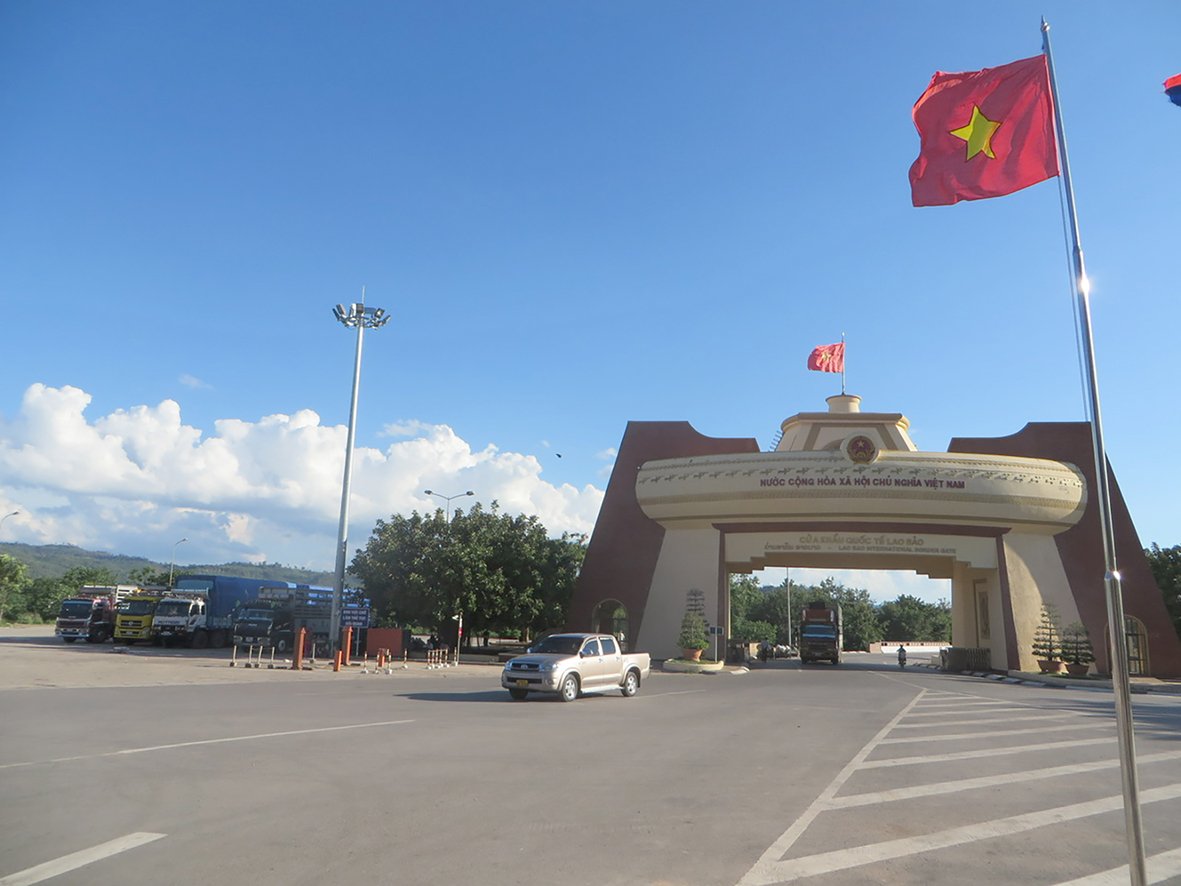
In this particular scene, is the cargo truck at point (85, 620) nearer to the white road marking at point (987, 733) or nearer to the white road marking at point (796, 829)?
the white road marking at point (987, 733)

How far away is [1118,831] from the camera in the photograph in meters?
7.40

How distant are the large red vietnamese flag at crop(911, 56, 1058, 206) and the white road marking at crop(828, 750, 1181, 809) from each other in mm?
6336

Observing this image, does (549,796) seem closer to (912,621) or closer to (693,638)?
(693,638)

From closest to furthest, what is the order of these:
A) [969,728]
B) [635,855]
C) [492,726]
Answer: [635,855]
[492,726]
[969,728]

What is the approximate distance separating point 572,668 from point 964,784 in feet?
37.5

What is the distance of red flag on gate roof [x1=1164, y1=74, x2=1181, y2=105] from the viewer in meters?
7.40

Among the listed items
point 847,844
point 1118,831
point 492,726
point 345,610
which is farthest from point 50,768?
point 345,610

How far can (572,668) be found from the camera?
19.8 metres

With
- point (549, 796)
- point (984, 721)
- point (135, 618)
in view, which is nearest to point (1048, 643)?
point (984, 721)

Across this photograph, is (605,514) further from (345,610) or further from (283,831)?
(283,831)

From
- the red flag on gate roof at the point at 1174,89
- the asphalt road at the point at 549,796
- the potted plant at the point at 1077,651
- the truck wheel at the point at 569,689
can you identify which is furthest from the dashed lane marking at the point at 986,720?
the potted plant at the point at 1077,651

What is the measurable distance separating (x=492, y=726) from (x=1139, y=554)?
40.7 meters

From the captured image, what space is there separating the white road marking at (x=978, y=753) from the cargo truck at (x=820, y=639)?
124ft

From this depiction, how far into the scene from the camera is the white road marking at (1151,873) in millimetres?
5936
